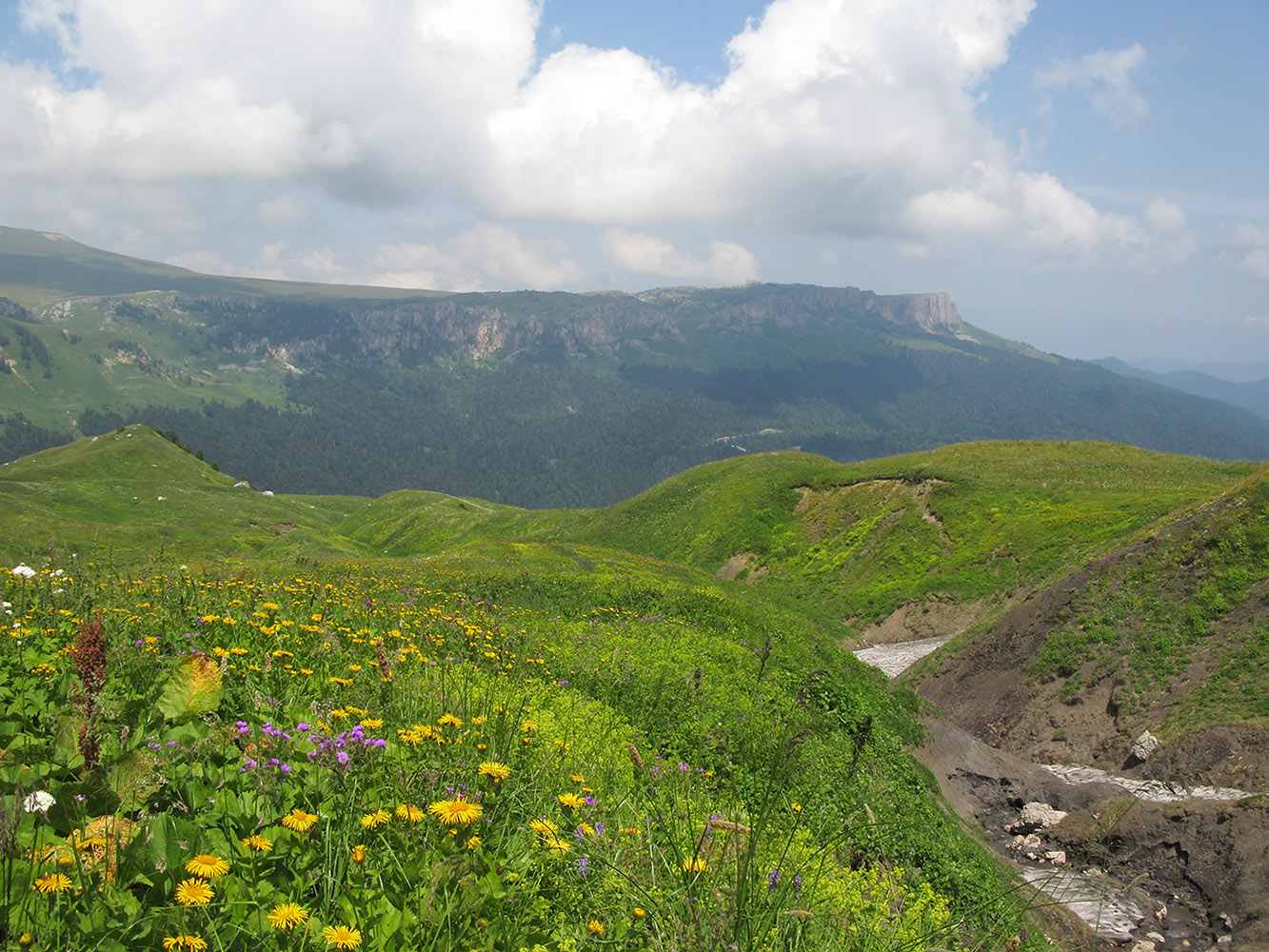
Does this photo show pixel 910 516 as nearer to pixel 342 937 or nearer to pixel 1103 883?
pixel 1103 883

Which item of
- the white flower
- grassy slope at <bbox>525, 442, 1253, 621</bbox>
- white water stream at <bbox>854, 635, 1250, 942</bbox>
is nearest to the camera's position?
the white flower

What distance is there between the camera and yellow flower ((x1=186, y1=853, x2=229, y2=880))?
2.96 m

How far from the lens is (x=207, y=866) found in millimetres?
2980

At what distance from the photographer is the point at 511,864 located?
390 centimetres

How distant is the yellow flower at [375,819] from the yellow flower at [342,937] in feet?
2.14

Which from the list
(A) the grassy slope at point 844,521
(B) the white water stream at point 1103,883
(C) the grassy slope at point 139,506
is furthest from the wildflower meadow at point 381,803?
(C) the grassy slope at point 139,506

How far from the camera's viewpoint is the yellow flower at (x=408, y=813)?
3578 mm

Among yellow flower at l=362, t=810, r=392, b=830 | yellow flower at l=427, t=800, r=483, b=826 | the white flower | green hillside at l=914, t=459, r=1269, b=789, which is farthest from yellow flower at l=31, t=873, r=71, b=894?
green hillside at l=914, t=459, r=1269, b=789

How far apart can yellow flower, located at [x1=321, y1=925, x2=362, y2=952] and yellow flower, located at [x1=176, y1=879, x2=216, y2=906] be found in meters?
0.52

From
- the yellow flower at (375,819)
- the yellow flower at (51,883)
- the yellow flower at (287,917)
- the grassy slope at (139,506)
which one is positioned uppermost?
the yellow flower at (51,883)

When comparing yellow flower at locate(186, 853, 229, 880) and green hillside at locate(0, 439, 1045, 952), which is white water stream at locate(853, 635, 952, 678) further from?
yellow flower at locate(186, 853, 229, 880)

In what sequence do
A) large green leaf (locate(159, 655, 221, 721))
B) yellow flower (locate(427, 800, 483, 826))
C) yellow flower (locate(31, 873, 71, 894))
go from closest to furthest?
1. yellow flower (locate(31, 873, 71, 894))
2. yellow flower (locate(427, 800, 483, 826))
3. large green leaf (locate(159, 655, 221, 721))

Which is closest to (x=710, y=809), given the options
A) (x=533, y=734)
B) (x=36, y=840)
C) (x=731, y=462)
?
(x=533, y=734)

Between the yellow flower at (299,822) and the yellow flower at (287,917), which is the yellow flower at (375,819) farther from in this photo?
the yellow flower at (287,917)
